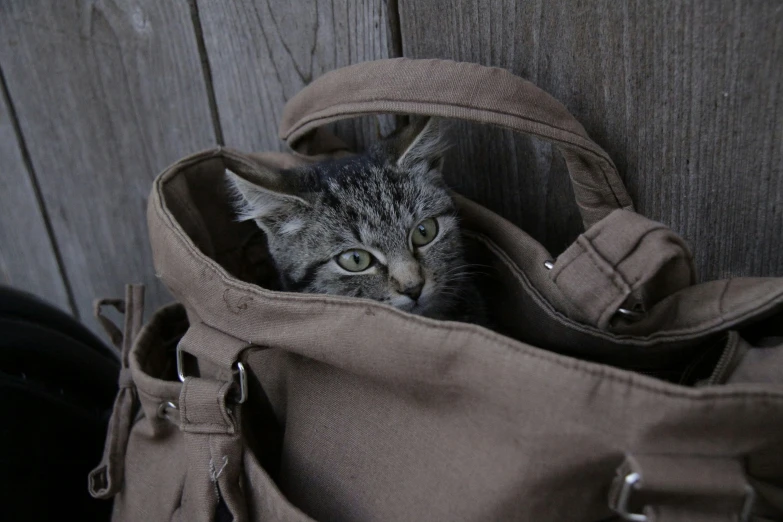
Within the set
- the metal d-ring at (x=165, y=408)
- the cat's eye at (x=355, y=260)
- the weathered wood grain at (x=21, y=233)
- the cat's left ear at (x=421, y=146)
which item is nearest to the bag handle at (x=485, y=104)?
the cat's left ear at (x=421, y=146)

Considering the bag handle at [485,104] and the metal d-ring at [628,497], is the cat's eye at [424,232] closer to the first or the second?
the bag handle at [485,104]

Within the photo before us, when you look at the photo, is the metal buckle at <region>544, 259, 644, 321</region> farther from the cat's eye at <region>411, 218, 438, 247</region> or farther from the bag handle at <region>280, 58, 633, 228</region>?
the cat's eye at <region>411, 218, 438, 247</region>

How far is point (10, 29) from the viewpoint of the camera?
4.79ft

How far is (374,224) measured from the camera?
122 centimetres

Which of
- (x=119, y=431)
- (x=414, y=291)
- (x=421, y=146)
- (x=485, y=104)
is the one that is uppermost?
(x=485, y=104)

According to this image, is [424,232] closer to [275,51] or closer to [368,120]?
[368,120]

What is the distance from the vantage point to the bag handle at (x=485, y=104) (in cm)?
95

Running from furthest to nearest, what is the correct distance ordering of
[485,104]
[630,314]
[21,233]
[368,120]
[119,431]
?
[21,233] < [368,120] < [119,431] < [485,104] < [630,314]

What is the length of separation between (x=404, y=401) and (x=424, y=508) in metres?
0.14

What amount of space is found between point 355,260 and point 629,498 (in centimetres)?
72

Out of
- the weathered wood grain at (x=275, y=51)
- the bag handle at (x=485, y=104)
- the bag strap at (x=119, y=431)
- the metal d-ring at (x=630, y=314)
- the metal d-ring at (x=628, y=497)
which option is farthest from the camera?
the weathered wood grain at (x=275, y=51)

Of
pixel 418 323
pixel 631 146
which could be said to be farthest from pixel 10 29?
pixel 631 146

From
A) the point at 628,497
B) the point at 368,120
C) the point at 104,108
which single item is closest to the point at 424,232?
the point at 368,120

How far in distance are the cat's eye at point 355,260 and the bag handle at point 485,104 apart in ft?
0.92
